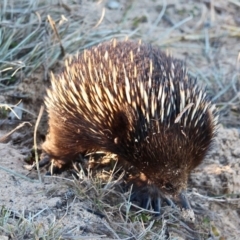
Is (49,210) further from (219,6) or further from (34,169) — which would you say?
(219,6)

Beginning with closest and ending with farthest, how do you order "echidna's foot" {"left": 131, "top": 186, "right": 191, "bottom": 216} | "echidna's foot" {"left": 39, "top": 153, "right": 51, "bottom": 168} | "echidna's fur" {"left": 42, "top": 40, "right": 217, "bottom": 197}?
"echidna's fur" {"left": 42, "top": 40, "right": 217, "bottom": 197} < "echidna's foot" {"left": 131, "top": 186, "right": 191, "bottom": 216} < "echidna's foot" {"left": 39, "top": 153, "right": 51, "bottom": 168}

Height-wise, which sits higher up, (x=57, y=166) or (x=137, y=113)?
(x=137, y=113)

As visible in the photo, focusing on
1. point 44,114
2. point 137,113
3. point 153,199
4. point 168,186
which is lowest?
point 44,114

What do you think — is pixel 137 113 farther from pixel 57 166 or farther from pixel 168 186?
pixel 57 166

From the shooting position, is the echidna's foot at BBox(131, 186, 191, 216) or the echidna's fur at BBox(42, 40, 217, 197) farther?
the echidna's foot at BBox(131, 186, 191, 216)

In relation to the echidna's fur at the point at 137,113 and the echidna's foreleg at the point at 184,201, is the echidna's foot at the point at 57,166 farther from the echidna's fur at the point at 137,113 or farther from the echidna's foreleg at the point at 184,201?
the echidna's foreleg at the point at 184,201

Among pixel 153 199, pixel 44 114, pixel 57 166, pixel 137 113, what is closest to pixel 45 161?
pixel 57 166

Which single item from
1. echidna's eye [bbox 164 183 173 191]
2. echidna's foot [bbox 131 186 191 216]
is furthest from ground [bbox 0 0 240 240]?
echidna's eye [bbox 164 183 173 191]

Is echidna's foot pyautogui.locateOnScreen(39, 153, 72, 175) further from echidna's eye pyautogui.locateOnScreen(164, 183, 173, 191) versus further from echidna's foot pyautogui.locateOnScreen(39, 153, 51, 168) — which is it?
echidna's eye pyautogui.locateOnScreen(164, 183, 173, 191)
